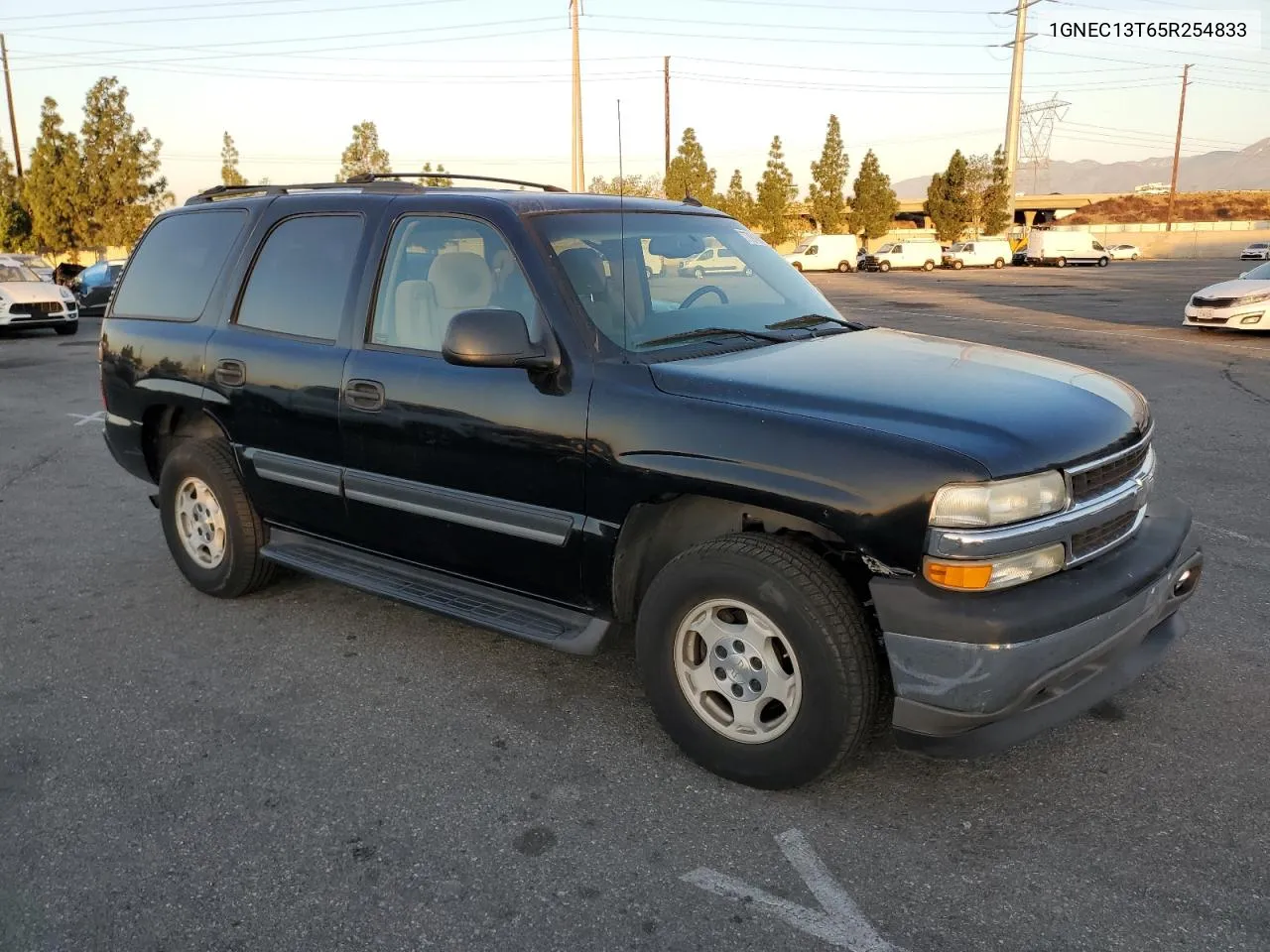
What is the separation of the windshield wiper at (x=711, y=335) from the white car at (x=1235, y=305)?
15.2 metres

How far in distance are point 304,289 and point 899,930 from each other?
11.2 feet

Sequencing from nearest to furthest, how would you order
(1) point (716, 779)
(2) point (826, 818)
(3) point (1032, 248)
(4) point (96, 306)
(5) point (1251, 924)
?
1. (5) point (1251, 924)
2. (2) point (826, 818)
3. (1) point (716, 779)
4. (4) point (96, 306)
5. (3) point (1032, 248)

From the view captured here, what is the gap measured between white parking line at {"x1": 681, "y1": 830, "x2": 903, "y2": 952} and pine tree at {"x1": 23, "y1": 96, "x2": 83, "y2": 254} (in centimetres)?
4474

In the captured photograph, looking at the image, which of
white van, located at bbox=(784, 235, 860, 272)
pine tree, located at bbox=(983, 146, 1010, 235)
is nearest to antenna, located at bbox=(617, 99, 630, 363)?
white van, located at bbox=(784, 235, 860, 272)

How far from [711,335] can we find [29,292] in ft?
66.2

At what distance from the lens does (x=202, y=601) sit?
500 centimetres

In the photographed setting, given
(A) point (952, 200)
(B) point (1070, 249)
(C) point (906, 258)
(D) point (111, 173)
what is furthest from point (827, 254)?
(D) point (111, 173)

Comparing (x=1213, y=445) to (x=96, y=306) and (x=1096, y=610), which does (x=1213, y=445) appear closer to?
(x=1096, y=610)

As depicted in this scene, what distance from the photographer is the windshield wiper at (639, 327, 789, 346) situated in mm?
3600

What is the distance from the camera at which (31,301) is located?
63.8 ft

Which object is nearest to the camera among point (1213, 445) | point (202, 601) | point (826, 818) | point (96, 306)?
point (826, 818)

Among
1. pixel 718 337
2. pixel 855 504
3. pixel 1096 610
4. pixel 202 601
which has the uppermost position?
pixel 718 337

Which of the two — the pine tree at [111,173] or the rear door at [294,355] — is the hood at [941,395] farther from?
the pine tree at [111,173]

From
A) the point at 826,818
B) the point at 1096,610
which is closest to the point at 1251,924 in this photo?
the point at 1096,610
